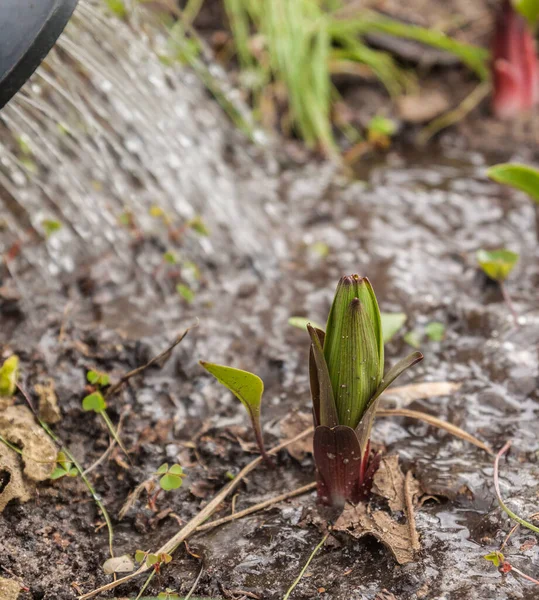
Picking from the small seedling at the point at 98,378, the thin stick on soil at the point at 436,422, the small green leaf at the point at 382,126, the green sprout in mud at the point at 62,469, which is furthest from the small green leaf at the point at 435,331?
the small green leaf at the point at 382,126

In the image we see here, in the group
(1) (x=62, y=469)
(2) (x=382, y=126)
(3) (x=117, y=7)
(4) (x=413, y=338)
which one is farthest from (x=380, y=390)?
(2) (x=382, y=126)

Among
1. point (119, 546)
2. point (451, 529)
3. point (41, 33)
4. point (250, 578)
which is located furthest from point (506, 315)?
point (41, 33)

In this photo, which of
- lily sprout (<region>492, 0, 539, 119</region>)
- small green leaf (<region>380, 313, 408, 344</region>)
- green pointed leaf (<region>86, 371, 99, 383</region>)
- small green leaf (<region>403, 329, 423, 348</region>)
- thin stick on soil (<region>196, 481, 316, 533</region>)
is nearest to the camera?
thin stick on soil (<region>196, 481, 316, 533</region>)

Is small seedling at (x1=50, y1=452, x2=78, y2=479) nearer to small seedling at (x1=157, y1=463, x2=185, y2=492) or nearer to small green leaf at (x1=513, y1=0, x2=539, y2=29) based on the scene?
small seedling at (x1=157, y1=463, x2=185, y2=492)

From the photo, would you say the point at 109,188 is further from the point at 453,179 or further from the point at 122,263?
the point at 453,179

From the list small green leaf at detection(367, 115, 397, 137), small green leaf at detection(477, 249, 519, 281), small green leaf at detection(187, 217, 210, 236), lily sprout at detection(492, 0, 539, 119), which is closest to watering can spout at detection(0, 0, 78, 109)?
small green leaf at detection(187, 217, 210, 236)

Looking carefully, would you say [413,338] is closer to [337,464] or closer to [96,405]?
[337,464]
